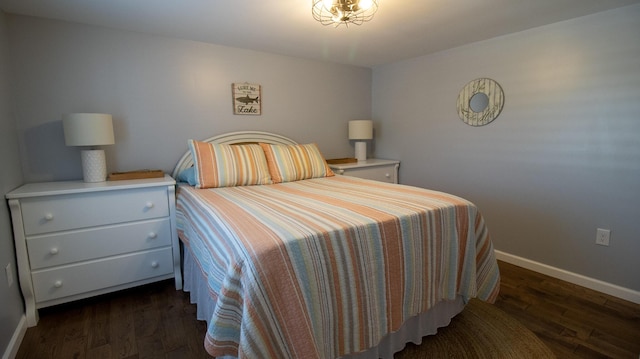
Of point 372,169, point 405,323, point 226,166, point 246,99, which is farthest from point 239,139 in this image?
point 405,323

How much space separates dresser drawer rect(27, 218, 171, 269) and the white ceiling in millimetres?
1461

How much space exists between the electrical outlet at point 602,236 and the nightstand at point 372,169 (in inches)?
73.8

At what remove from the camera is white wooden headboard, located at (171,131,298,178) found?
2.77 meters

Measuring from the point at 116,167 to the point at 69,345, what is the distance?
1340 mm

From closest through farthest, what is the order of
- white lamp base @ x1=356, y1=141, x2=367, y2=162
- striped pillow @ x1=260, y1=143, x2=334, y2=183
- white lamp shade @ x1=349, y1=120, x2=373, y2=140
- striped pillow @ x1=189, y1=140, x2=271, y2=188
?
striped pillow @ x1=189, y1=140, x2=271, y2=188 < striped pillow @ x1=260, y1=143, x2=334, y2=183 < white lamp shade @ x1=349, y1=120, x2=373, y2=140 < white lamp base @ x1=356, y1=141, x2=367, y2=162

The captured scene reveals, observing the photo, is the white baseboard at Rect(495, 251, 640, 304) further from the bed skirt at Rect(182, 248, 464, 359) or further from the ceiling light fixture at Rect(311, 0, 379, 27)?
the ceiling light fixture at Rect(311, 0, 379, 27)

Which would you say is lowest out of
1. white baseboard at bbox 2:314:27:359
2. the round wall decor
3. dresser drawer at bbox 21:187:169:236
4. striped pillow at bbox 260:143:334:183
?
white baseboard at bbox 2:314:27:359

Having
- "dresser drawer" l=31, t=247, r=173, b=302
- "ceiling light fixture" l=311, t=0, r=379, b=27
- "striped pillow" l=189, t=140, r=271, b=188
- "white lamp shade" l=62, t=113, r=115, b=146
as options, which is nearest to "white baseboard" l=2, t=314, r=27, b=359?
"dresser drawer" l=31, t=247, r=173, b=302

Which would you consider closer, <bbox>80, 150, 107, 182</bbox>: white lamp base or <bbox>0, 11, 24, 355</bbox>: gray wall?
<bbox>0, 11, 24, 355</bbox>: gray wall

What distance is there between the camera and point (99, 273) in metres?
2.12

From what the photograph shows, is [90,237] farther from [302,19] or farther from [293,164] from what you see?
[302,19]

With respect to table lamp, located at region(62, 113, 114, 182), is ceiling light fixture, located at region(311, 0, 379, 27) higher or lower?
higher

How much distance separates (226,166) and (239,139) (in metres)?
0.64

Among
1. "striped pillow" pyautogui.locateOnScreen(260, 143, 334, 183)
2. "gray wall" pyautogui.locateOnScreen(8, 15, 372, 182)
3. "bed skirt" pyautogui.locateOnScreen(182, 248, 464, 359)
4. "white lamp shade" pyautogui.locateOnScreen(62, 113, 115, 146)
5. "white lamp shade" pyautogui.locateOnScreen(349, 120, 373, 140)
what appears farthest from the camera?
"white lamp shade" pyautogui.locateOnScreen(349, 120, 373, 140)
